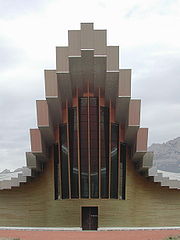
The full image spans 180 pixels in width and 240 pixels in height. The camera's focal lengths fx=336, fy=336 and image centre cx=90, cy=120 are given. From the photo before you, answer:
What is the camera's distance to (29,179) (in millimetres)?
24297

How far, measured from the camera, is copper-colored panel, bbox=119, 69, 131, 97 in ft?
66.7

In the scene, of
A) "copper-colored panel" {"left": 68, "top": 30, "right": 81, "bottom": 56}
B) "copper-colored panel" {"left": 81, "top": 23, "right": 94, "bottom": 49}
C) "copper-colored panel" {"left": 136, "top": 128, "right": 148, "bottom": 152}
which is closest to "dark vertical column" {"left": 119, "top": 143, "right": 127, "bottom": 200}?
"copper-colored panel" {"left": 136, "top": 128, "right": 148, "bottom": 152}

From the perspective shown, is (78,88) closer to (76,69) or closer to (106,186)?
(76,69)

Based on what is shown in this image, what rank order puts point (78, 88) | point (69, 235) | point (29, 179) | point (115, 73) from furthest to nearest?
point (29, 179), point (78, 88), point (115, 73), point (69, 235)

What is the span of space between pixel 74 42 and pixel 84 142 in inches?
267

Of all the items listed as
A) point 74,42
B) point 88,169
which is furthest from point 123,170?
point 74,42

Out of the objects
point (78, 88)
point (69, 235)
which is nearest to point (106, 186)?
point (69, 235)

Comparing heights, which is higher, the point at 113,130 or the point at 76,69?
the point at 76,69

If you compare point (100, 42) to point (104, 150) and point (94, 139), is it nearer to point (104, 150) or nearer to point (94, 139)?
point (94, 139)

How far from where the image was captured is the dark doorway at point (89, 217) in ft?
76.7

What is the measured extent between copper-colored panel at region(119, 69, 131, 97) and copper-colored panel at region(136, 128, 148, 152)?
2847mm

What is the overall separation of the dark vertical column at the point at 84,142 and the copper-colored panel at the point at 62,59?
10.3ft

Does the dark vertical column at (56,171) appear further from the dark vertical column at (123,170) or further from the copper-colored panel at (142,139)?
the copper-colored panel at (142,139)

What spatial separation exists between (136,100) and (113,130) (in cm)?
293
